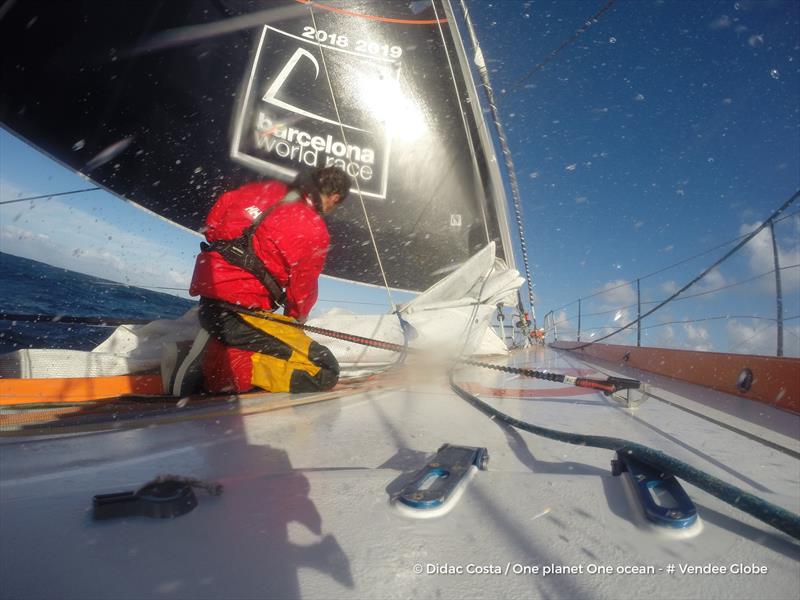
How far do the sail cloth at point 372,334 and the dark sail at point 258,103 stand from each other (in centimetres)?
108

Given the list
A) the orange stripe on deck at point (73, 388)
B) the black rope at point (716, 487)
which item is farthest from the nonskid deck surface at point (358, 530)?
the orange stripe on deck at point (73, 388)

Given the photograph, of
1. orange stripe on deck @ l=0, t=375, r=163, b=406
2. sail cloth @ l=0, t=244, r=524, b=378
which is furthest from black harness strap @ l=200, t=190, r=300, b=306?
orange stripe on deck @ l=0, t=375, r=163, b=406

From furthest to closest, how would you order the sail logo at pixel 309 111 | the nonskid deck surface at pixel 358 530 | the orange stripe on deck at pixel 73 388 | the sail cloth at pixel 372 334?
the sail logo at pixel 309 111, the sail cloth at pixel 372 334, the orange stripe on deck at pixel 73 388, the nonskid deck surface at pixel 358 530

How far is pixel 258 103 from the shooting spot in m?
2.71

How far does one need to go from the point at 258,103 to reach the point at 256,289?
1843 mm

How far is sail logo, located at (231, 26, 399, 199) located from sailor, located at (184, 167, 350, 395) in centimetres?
148

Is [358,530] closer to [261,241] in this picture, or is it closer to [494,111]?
[261,241]

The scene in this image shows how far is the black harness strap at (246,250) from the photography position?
139cm

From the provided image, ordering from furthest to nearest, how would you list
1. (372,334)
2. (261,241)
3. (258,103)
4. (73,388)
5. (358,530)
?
(258,103) < (372,334) < (261,241) < (73,388) < (358,530)

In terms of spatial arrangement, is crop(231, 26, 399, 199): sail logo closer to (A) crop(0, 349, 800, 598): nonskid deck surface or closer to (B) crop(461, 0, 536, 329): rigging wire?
(B) crop(461, 0, 536, 329): rigging wire

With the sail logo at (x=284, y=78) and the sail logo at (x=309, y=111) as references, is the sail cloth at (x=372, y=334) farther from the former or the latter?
the sail logo at (x=284, y=78)

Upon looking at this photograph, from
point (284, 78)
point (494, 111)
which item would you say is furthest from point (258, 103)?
point (494, 111)

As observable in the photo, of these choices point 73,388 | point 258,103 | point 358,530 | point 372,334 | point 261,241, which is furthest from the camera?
point 258,103

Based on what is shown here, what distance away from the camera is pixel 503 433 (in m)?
0.86
